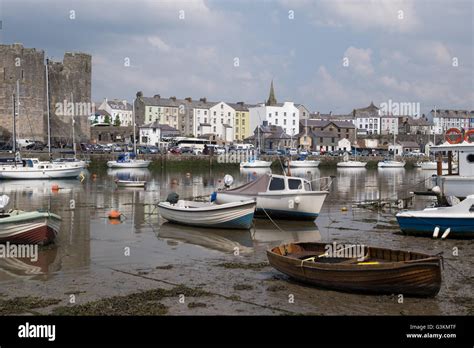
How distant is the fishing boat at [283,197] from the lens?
20.7 meters

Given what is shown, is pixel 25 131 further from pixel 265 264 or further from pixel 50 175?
pixel 265 264

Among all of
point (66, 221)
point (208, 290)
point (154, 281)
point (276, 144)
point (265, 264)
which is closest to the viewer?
point (208, 290)

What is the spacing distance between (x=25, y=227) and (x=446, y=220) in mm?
11574

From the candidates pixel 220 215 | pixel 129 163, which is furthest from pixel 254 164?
pixel 220 215

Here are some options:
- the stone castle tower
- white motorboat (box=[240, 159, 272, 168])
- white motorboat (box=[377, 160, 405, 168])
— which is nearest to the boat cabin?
white motorboat (box=[240, 159, 272, 168])

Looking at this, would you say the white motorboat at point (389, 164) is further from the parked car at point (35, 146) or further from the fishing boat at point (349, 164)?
the parked car at point (35, 146)

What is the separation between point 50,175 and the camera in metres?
48.0

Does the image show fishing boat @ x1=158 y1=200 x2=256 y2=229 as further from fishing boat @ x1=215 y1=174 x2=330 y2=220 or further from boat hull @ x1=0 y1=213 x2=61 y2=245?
boat hull @ x1=0 y1=213 x2=61 y2=245

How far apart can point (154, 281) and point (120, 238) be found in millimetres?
5956

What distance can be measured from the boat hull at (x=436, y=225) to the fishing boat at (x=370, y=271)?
5763 mm

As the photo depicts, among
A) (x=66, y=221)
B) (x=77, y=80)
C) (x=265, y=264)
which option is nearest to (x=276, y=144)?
(x=77, y=80)

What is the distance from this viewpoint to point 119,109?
132m

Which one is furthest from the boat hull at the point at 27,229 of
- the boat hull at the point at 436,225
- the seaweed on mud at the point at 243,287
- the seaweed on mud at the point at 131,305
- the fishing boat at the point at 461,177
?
the fishing boat at the point at 461,177
